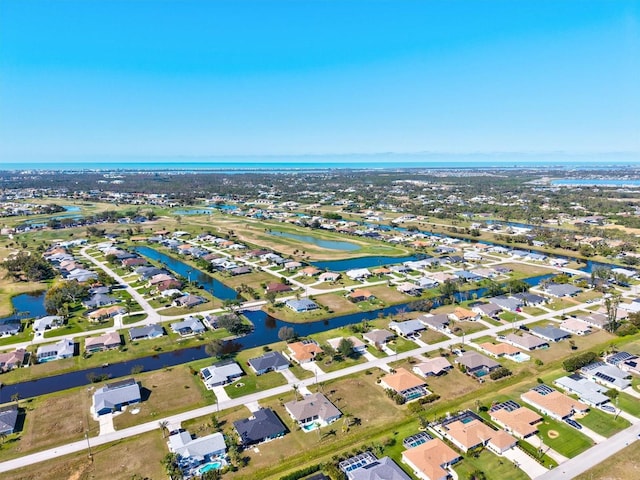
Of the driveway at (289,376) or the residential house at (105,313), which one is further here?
the residential house at (105,313)

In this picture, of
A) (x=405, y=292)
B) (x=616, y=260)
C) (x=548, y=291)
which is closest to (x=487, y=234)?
(x=616, y=260)


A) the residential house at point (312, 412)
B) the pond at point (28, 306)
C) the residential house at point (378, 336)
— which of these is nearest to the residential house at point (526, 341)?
the residential house at point (378, 336)

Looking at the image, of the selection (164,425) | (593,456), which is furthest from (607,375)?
(164,425)

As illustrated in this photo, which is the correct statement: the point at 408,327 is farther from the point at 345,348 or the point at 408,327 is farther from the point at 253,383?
the point at 253,383

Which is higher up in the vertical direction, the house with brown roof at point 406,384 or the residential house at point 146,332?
the residential house at point 146,332

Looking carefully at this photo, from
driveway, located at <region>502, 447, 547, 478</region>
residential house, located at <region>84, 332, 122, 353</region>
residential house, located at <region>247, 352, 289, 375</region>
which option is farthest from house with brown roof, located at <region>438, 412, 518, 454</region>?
Answer: residential house, located at <region>84, 332, 122, 353</region>

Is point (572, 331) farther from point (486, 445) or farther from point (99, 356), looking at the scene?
point (99, 356)

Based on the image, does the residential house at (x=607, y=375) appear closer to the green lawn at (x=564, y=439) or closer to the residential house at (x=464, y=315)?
the green lawn at (x=564, y=439)
